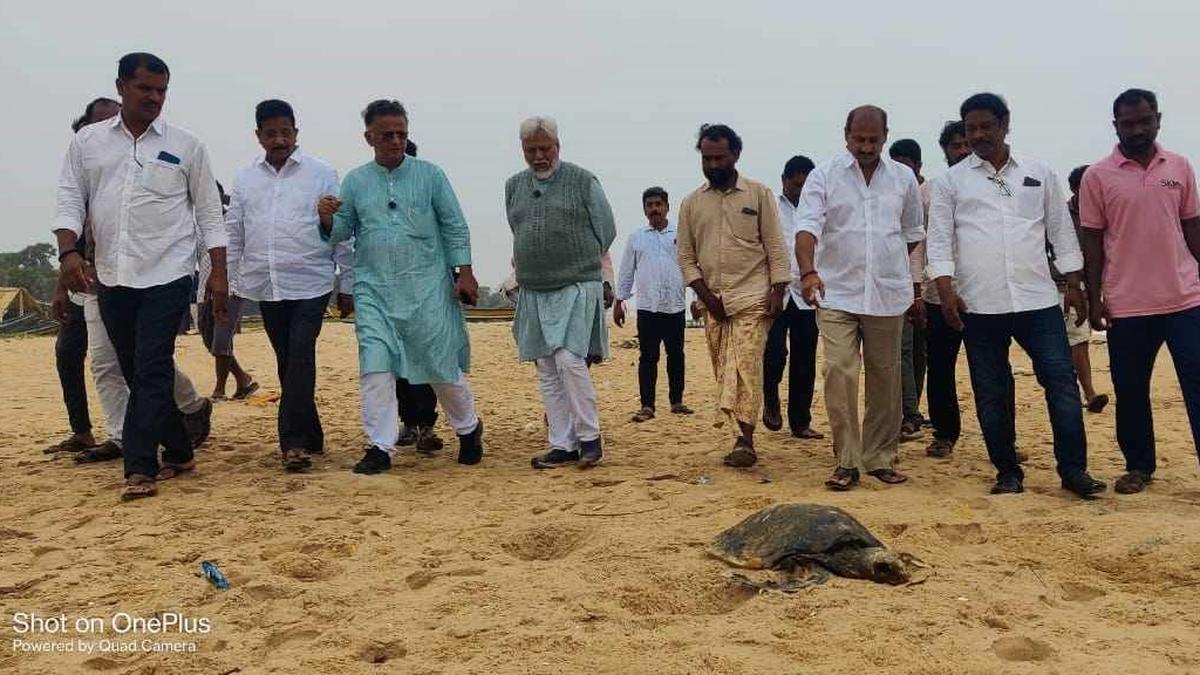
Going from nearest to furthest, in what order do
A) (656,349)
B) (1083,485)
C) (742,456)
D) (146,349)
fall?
(1083,485) < (146,349) < (742,456) < (656,349)

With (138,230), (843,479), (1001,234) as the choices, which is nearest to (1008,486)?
(843,479)

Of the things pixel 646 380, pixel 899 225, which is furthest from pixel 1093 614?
pixel 646 380

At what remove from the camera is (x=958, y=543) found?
3.31 m

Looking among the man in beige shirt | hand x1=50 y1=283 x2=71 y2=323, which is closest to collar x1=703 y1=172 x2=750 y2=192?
the man in beige shirt

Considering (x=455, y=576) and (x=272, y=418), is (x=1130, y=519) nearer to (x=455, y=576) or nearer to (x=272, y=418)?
(x=455, y=576)

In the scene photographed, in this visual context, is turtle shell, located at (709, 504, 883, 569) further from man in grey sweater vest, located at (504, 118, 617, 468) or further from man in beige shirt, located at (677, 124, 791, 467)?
man in grey sweater vest, located at (504, 118, 617, 468)

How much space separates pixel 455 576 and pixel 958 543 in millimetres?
1777

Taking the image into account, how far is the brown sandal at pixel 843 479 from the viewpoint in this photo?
418 cm

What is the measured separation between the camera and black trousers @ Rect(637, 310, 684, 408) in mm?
7074

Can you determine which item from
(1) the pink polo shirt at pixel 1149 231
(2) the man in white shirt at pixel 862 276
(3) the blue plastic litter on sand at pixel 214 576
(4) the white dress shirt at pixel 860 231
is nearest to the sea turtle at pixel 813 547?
(2) the man in white shirt at pixel 862 276

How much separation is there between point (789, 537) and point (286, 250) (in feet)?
10.4

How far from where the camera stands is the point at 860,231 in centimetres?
437

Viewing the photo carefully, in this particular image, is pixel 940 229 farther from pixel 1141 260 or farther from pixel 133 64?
pixel 133 64

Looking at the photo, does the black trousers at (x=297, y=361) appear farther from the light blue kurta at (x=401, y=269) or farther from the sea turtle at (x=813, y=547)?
the sea turtle at (x=813, y=547)
